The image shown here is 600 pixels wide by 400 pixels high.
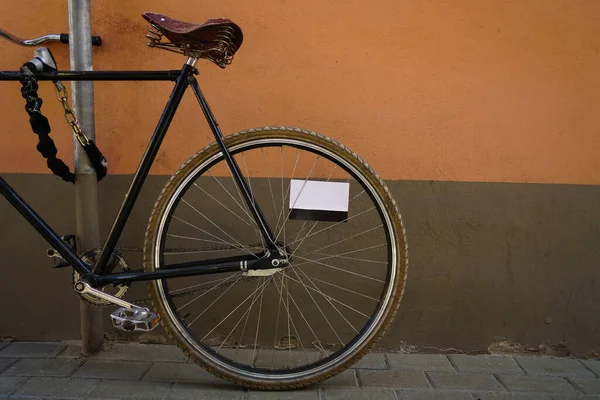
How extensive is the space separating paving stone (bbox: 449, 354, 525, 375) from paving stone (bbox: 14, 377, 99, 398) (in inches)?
69.6

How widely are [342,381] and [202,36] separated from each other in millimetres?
1649

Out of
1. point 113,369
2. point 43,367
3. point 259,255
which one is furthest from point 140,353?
point 259,255

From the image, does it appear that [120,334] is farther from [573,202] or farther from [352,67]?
[573,202]

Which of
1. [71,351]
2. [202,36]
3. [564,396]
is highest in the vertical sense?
[202,36]

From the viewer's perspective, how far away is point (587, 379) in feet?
8.70

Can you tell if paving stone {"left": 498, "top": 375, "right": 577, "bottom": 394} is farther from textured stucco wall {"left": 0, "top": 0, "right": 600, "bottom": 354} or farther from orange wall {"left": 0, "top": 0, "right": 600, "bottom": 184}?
orange wall {"left": 0, "top": 0, "right": 600, "bottom": 184}

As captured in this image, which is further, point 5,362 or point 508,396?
point 5,362

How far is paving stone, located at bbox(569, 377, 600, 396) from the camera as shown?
253cm

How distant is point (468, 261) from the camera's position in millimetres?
2855

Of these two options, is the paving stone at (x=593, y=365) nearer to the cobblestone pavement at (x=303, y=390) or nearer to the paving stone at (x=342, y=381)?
the cobblestone pavement at (x=303, y=390)

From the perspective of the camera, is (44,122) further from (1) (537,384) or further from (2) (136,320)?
(1) (537,384)

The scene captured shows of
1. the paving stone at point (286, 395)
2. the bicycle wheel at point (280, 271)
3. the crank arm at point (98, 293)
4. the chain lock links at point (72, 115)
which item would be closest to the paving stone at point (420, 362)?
the bicycle wheel at point (280, 271)

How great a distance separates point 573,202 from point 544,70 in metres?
0.69

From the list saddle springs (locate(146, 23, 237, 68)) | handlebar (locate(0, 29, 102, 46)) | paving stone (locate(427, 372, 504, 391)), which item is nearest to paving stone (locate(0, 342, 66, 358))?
handlebar (locate(0, 29, 102, 46))
